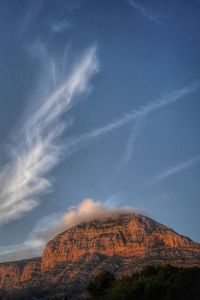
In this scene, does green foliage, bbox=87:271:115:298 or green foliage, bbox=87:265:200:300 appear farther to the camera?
green foliage, bbox=87:271:115:298

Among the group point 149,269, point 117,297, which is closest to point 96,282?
point 149,269

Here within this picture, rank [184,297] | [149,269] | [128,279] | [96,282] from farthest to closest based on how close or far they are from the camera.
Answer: [96,282]
[149,269]
[128,279]
[184,297]

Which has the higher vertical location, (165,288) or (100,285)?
(100,285)

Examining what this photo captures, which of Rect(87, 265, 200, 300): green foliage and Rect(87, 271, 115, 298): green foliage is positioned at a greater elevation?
Rect(87, 271, 115, 298): green foliage

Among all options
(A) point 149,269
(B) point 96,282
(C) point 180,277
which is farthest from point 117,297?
(B) point 96,282

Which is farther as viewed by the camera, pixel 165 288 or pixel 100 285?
pixel 100 285

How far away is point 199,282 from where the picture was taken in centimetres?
7925

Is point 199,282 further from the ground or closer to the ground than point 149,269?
closer to the ground

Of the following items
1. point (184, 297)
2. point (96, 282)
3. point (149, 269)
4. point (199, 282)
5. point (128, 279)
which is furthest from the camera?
point (96, 282)

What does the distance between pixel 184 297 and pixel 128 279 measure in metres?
43.0

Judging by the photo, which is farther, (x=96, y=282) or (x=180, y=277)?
(x=96, y=282)

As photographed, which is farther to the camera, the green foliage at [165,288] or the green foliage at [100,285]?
the green foliage at [100,285]

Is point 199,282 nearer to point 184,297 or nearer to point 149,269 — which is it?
point 184,297

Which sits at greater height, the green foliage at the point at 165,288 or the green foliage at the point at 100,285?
the green foliage at the point at 100,285
